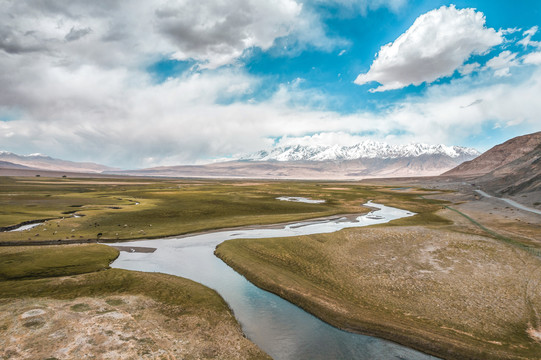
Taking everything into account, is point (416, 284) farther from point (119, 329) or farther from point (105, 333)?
point (105, 333)

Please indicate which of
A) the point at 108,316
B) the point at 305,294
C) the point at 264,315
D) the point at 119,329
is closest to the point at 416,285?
the point at 305,294

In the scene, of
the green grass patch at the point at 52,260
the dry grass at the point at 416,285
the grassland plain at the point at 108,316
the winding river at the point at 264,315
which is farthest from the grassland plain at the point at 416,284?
the green grass patch at the point at 52,260

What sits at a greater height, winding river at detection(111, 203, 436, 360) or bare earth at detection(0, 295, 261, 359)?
bare earth at detection(0, 295, 261, 359)

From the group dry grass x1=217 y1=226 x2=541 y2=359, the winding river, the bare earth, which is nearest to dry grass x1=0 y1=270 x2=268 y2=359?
the bare earth

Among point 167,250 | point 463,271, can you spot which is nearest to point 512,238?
point 463,271

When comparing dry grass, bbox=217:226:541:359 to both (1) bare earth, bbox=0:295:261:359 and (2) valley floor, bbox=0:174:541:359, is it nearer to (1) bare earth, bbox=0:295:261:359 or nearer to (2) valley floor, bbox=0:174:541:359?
(2) valley floor, bbox=0:174:541:359

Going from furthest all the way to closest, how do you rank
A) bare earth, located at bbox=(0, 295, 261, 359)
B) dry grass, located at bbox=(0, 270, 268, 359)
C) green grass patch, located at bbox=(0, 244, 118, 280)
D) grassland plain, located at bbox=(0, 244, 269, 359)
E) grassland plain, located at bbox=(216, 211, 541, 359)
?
green grass patch, located at bbox=(0, 244, 118, 280) → grassland plain, located at bbox=(216, 211, 541, 359) → grassland plain, located at bbox=(0, 244, 269, 359) → dry grass, located at bbox=(0, 270, 268, 359) → bare earth, located at bbox=(0, 295, 261, 359)

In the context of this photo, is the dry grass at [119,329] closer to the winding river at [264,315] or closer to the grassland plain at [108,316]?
the grassland plain at [108,316]
